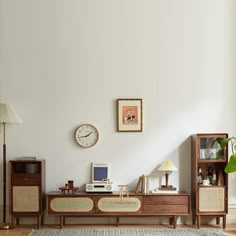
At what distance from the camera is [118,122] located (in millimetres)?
6125

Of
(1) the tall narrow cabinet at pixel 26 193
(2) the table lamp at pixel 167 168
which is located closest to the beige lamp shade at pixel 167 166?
(2) the table lamp at pixel 167 168

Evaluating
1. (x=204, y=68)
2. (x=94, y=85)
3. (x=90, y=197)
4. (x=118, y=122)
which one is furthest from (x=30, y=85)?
(x=204, y=68)

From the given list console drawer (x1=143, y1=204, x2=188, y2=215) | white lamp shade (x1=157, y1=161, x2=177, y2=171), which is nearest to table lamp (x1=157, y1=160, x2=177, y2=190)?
white lamp shade (x1=157, y1=161, x2=177, y2=171)

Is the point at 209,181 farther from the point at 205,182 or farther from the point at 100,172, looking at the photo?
the point at 100,172

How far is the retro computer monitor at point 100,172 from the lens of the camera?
6070 mm

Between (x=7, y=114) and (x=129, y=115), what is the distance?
155 centimetres

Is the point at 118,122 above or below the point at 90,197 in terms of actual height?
above

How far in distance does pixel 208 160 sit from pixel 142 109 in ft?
3.49

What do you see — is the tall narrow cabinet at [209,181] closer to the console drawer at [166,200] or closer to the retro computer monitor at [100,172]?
the console drawer at [166,200]

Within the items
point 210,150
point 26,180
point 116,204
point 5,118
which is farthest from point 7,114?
point 210,150

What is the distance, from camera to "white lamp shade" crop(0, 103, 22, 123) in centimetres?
589

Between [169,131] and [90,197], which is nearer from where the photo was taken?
[90,197]

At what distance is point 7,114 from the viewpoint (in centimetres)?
591

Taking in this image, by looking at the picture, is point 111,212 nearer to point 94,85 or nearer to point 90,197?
point 90,197
